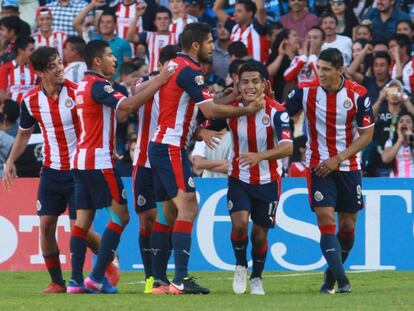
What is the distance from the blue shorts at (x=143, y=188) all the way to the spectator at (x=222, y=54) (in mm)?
7506

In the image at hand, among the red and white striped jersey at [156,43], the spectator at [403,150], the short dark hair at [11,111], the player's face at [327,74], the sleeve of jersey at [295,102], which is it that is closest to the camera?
the player's face at [327,74]

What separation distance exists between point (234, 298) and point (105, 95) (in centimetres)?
227

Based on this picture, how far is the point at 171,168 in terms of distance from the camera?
1239 cm

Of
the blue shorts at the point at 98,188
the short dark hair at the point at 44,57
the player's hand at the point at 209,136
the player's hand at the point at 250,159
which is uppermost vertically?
the short dark hair at the point at 44,57

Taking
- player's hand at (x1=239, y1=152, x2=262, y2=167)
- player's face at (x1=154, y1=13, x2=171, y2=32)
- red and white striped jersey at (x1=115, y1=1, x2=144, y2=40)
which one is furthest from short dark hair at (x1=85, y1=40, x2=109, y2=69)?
red and white striped jersey at (x1=115, y1=1, x2=144, y2=40)

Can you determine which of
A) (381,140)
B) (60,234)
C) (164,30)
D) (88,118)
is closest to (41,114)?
(88,118)

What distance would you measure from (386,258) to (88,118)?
5.41 meters

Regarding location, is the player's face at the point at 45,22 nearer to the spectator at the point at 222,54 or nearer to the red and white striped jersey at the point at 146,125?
the spectator at the point at 222,54

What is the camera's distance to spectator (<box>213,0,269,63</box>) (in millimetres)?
20641

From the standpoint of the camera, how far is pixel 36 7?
2366 centimetres

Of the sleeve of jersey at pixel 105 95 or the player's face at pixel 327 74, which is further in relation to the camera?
the player's face at pixel 327 74

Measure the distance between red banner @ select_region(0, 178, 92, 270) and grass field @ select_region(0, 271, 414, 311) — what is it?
1.59 m

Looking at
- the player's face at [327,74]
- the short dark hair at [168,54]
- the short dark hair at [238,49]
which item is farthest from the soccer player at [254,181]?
the short dark hair at [238,49]

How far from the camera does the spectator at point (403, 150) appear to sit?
17773 millimetres
